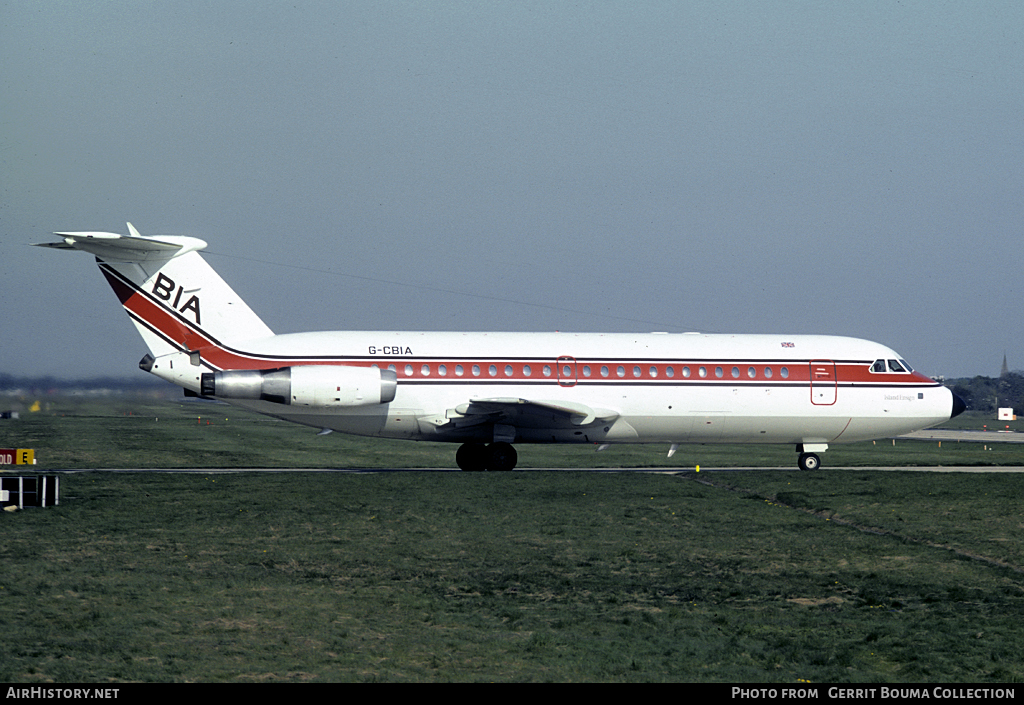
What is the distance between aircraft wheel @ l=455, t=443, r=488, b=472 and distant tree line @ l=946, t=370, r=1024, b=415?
14721 cm

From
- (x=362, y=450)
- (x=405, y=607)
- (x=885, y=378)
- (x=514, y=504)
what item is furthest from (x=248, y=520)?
(x=362, y=450)

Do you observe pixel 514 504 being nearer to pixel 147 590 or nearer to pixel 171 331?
pixel 147 590

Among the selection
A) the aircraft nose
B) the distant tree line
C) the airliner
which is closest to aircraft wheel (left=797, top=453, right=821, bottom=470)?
the airliner

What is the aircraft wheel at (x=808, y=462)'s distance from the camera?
32094mm

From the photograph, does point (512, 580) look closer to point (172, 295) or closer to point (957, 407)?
point (172, 295)

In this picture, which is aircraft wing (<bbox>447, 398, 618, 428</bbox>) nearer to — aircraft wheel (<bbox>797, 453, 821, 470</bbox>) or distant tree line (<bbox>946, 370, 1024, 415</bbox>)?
aircraft wheel (<bbox>797, 453, 821, 470</bbox>)

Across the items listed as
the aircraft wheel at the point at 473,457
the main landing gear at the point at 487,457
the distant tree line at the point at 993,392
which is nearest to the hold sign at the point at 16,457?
the main landing gear at the point at 487,457

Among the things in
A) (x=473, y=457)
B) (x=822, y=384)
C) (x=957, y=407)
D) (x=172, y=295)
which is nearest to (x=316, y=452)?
(x=473, y=457)

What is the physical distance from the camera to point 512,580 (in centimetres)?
1333

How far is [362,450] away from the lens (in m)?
44.6

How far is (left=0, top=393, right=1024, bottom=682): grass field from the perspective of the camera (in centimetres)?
927

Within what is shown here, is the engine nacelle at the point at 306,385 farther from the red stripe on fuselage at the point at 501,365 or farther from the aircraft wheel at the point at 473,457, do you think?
the aircraft wheel at the point at 473,457

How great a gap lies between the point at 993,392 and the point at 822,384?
562 feet

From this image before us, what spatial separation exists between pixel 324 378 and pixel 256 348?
2406 mm
